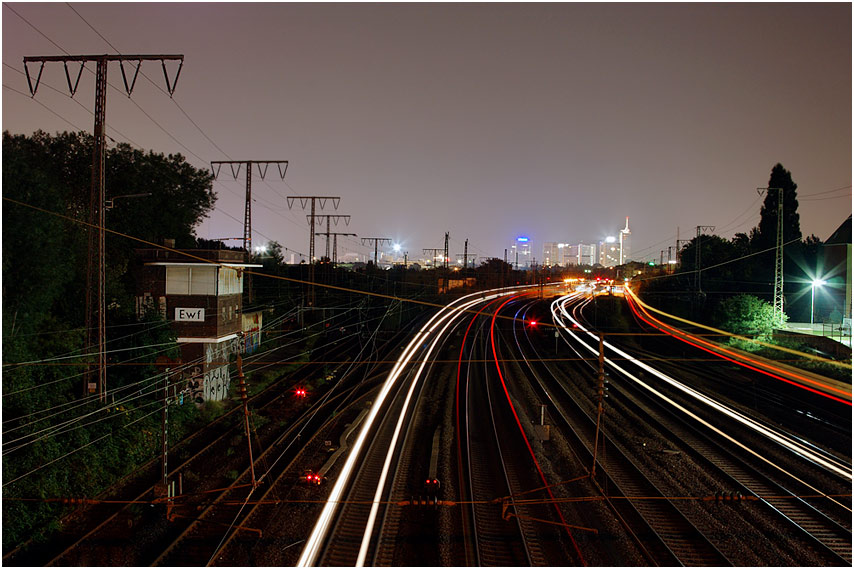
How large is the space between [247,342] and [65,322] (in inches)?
345

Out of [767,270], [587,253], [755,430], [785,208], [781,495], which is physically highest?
[587,253]

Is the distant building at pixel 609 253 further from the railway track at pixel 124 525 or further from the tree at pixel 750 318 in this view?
the railway track at pixel 124 525

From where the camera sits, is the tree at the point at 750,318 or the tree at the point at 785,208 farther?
the tree at the point at 785,208

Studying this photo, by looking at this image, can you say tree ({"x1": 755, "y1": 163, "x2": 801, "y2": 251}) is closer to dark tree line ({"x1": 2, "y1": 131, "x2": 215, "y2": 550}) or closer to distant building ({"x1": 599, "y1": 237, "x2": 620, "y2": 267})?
dark tree line ({"x1": 2, "y1": 131, "x2": 215, "y2": 550})

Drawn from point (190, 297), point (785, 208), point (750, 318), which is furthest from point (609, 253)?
point (190, 297)

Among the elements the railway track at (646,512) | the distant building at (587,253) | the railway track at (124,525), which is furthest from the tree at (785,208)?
the distant building at (587,253)

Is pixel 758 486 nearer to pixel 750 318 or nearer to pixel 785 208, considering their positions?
pixel 750 318

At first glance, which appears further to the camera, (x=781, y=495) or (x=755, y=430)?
(x=755, y=430)

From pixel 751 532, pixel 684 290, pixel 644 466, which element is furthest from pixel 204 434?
pixel 684 290

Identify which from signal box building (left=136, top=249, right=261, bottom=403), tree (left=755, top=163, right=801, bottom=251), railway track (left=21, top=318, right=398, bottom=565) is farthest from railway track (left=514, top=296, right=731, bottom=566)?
tree (left=755, top=163, right=801, bottom=251)

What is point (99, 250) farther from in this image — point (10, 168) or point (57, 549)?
point (57, 549)

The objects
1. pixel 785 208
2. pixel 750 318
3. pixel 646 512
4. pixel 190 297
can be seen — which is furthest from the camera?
pixel 785 208

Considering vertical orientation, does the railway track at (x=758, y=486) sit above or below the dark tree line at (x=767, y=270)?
below

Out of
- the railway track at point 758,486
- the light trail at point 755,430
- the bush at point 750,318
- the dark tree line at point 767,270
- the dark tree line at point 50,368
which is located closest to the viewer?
the railway track at point 758,486
